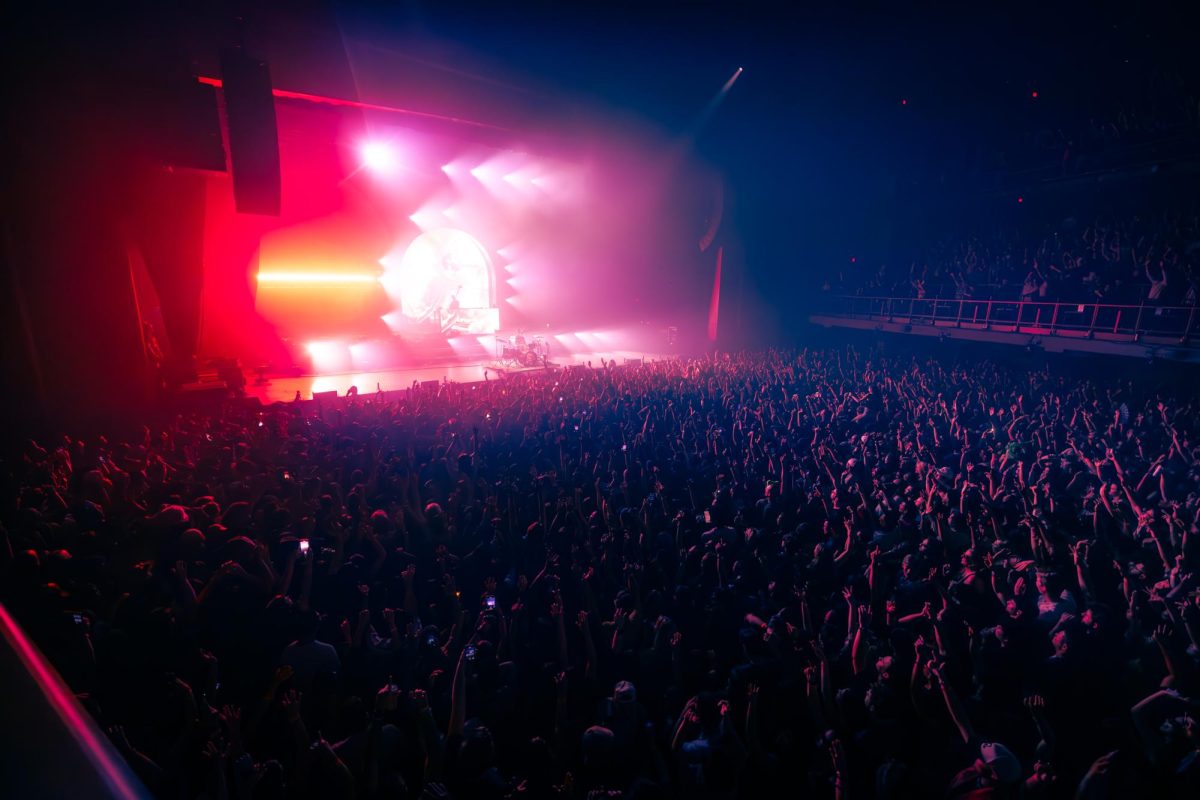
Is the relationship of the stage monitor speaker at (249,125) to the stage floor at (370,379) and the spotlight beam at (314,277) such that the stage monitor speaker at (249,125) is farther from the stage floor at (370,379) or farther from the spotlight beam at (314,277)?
the spotlight beam at (314,277)

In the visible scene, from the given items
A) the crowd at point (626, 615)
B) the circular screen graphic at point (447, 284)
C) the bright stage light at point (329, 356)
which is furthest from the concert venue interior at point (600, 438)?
the circular screen graphic at point (447, 284)

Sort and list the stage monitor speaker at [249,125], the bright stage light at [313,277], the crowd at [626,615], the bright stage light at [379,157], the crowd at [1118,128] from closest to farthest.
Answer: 1. the crowd at [626,615]
2. the stage monitor speaker at [249,125]
3. the crowd at [1118,128]
4. the bright stage light at [379,157]
5. the bright stage light at [313,277]

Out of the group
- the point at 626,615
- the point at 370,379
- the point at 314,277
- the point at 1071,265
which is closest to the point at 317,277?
the point at 314,277

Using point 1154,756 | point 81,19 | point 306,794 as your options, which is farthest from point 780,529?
point 81,19

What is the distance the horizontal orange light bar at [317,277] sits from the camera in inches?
809

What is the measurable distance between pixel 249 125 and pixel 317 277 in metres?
15.8

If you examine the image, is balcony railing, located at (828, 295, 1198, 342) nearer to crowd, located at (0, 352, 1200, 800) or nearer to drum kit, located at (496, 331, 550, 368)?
crowd, located at (0, 352, 1200, 800)

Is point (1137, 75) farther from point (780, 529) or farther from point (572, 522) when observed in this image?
point (572, 522)

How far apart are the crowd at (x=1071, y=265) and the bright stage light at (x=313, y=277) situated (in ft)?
67.8

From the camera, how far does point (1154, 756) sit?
2.57m

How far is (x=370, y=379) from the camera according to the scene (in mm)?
16953

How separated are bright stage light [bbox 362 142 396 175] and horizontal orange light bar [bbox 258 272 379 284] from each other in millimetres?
4244

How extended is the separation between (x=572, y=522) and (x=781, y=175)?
2090 cm

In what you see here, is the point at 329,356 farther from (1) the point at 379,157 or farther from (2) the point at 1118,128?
(2) the point at 1118,128
